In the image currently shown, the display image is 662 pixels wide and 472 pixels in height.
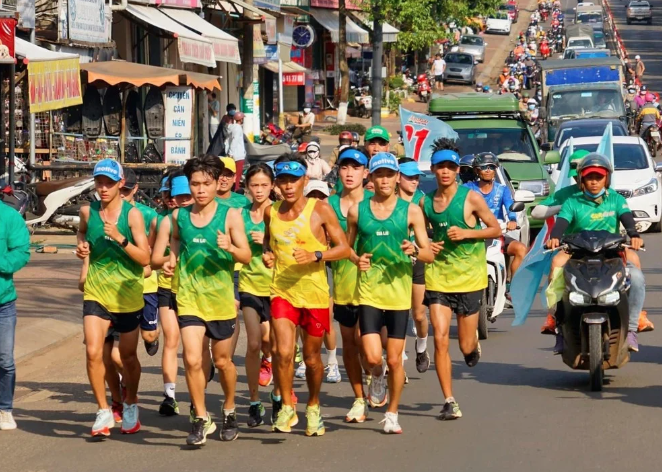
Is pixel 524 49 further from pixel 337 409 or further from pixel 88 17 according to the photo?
pixel 337 409

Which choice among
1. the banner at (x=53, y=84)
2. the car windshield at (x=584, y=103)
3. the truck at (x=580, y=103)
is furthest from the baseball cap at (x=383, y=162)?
the car windshield at (x=584, y=103)

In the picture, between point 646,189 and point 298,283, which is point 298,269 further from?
point 646,189

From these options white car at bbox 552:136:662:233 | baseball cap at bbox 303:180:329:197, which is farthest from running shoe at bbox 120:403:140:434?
white car at bbox 552:136:662:233

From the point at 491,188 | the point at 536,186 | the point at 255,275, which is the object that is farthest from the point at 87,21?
the point at 255,275

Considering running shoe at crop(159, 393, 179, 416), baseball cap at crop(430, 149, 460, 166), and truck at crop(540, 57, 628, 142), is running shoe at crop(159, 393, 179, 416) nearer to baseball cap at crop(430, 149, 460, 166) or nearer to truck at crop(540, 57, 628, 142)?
baseball cap at crop(430, 149, 460, 166)

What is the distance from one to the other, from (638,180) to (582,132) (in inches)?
170

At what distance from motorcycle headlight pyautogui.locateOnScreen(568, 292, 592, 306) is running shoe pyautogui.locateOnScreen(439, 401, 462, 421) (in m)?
1.27

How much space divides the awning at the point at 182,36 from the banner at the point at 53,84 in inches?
226

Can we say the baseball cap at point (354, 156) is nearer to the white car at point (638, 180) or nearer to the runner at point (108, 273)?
the runner at point (108, 273)

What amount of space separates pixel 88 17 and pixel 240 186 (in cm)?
412

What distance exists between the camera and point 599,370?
381 inches

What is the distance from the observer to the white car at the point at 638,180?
70.2ft

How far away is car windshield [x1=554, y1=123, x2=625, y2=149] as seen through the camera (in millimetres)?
25486

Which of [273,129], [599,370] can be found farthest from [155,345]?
[273,129]
